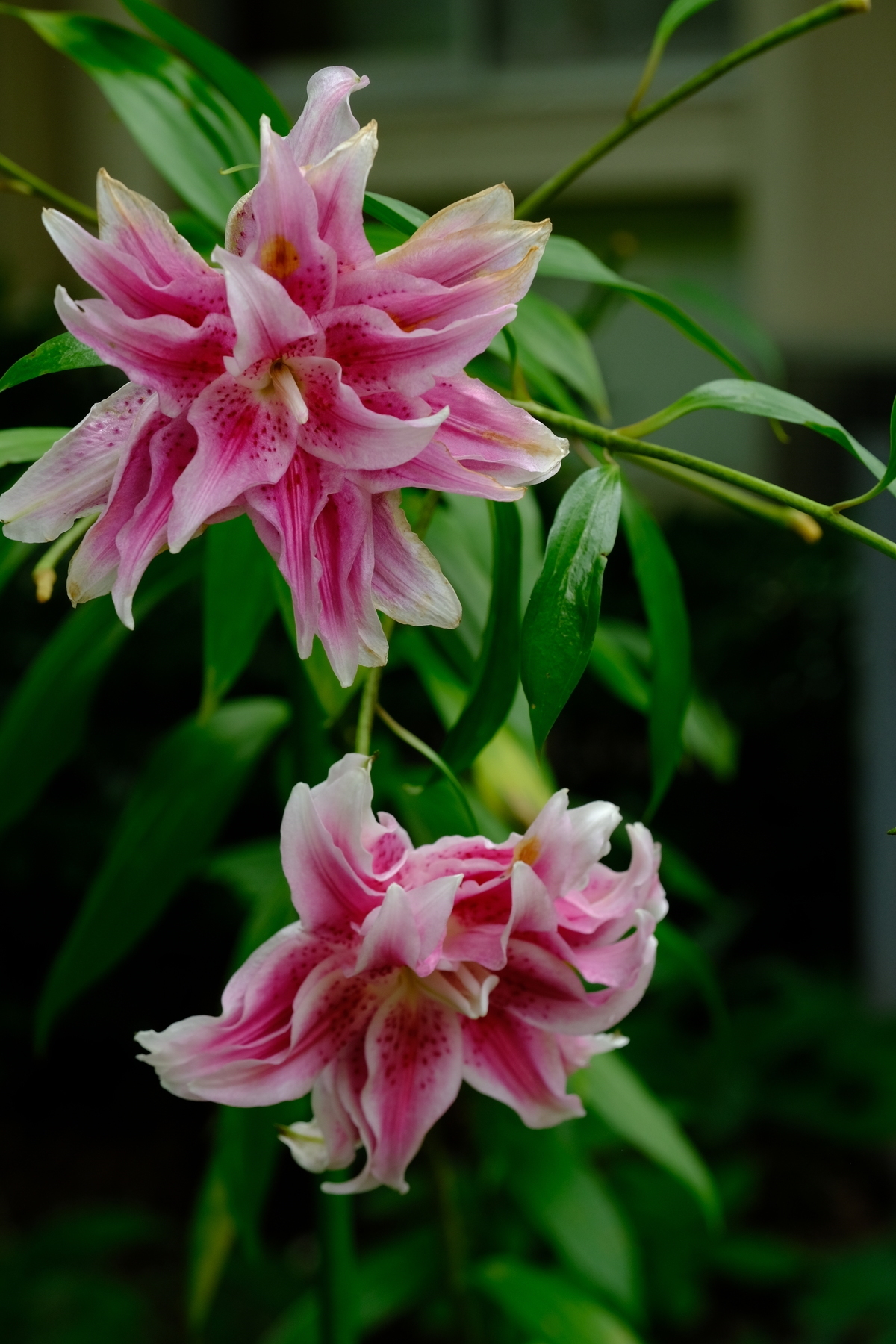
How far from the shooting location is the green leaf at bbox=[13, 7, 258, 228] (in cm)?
63

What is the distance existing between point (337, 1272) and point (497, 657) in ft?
1.18

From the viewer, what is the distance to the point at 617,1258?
2.94ft

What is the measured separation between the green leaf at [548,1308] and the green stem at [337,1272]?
17cm

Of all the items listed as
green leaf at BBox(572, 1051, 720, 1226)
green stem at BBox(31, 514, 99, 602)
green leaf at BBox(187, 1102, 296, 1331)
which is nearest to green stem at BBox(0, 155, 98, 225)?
green stem at BBox(31, 514, 99, 602)

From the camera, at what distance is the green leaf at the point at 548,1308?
80 cm

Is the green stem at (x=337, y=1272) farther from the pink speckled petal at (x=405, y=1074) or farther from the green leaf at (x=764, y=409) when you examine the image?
the green leaf at (x=764, y=409)

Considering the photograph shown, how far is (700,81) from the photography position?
0.51 meters

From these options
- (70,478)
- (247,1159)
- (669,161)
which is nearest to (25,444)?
(70,478)

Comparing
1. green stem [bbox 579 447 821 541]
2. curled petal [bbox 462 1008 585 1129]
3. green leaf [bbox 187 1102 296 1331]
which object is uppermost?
green stem [bbox 579 447 821 541]

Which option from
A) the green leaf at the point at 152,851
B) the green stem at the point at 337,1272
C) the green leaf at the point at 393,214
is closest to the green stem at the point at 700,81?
the green leaf at the point at 393,214

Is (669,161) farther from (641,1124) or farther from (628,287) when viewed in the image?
(628,287)

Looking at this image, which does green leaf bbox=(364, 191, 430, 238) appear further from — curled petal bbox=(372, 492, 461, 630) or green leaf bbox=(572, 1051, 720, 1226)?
green leaf bbox=(572, 1051, 720, 1226)

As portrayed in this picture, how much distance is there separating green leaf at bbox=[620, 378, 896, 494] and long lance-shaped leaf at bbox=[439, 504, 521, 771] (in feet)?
0.18

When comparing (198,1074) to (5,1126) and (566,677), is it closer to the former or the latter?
(566,677)
